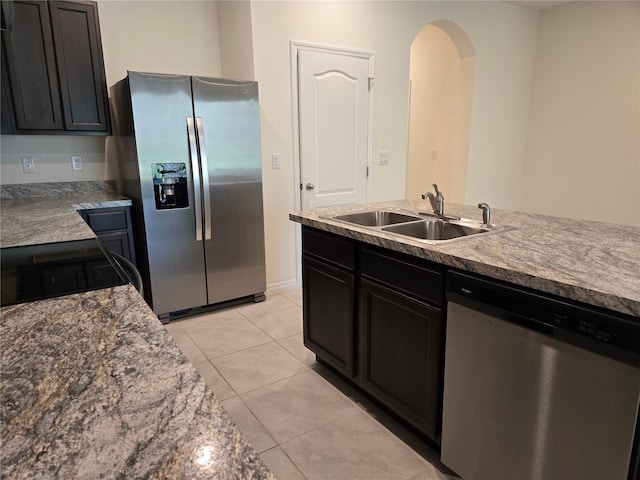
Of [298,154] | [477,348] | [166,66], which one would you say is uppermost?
[166,66]

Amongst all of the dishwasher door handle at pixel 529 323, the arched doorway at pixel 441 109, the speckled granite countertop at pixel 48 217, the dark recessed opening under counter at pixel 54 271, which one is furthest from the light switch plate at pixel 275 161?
the dishwasher door handle at pixel 529 323

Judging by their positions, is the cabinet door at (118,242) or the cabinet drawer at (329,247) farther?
the cabinet door at (118,242)

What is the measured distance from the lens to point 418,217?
7.23 ft

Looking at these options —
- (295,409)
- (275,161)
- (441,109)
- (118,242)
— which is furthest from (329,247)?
(441,109)

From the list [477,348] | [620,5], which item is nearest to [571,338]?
[477,348]

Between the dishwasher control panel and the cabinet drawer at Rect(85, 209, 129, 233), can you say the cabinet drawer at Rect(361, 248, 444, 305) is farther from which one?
the cabinet drawer at Rect(85, 209, 129, 233)

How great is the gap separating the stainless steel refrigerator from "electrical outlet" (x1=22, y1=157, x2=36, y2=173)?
0.61 m

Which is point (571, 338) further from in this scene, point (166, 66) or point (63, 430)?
point (166, 66)

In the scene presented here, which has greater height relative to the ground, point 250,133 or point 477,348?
point 250,133

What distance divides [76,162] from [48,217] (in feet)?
3.86

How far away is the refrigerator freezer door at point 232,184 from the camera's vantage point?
3.04m

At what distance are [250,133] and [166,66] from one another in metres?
1.03

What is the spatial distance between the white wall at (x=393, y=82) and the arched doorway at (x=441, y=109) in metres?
0.11

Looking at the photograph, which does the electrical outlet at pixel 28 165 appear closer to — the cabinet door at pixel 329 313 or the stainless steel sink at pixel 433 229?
the cabinet door at pixel 329 313
